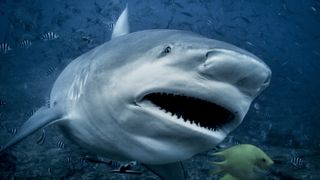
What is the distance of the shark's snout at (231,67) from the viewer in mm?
1811

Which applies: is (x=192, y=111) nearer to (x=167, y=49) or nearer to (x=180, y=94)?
(x=180, y=94)

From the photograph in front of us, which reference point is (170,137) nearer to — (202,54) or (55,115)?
(202,54)

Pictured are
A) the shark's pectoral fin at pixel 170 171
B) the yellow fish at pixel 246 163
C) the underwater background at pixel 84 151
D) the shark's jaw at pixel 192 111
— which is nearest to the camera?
the shark's jaw at pixel 192 111

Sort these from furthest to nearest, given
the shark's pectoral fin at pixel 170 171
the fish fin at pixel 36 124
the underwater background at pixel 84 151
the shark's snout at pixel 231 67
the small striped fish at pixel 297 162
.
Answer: the small striped fish at pixel 297 162, the underwater background at pixel 84 151, the shark's pectoral fin at pixel 170 171, the fish fin at pixel 36 124, the shark's snout at pixel 231 67

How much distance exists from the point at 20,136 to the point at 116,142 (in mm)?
1128

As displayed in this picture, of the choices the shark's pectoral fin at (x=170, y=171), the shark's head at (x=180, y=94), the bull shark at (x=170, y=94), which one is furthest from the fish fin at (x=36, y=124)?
the shark's pectoral fin at (x=170, y=171)

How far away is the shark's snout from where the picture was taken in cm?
181

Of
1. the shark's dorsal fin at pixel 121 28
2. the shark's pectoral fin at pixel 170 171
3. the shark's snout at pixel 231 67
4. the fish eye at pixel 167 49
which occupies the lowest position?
the shark's pectoral fin at pixel 170 171

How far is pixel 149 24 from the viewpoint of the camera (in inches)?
941

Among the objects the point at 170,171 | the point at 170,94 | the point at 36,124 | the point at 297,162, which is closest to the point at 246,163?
the point at 170,171

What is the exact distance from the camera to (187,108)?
213 centimetres

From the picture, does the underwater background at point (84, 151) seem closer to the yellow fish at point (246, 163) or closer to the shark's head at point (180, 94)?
the yellow fish at point (246, 163)

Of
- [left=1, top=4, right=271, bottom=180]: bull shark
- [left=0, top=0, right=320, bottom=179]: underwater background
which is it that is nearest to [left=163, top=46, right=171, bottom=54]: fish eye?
[left=1, top=4, right=271, bottom=180]: bull shark

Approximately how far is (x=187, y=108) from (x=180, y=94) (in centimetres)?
21
